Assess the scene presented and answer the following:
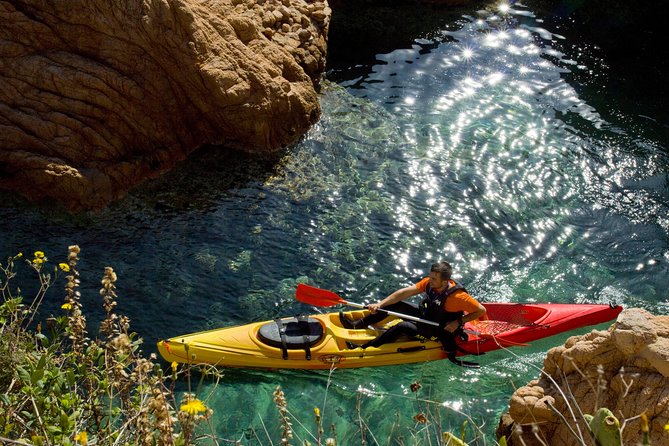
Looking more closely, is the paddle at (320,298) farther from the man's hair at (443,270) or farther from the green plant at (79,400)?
the green plant at (79,400)

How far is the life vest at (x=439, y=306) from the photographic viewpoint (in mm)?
6926

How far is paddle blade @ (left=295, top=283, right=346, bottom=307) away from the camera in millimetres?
7066

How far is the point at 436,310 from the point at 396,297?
1.49 feet

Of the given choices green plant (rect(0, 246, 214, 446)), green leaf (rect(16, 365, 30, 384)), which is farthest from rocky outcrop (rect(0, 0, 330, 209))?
green leaf (rect(16, 365, 30, 384))

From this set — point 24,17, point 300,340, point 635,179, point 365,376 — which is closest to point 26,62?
point 24,17

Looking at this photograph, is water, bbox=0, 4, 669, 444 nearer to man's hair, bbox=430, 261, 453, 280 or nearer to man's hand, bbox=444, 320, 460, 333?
man's hand, bbox=444, 320, 460, 333

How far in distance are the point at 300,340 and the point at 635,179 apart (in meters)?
5.66

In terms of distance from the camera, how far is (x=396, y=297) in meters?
7.20

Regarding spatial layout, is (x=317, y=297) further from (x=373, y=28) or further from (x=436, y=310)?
(x=373, y=28)

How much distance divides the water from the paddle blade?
551 millimetres

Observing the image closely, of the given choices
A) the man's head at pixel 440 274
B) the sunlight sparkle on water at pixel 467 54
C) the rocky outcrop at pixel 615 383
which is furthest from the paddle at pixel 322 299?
the sunlight sparkle on water at pixel 467 54

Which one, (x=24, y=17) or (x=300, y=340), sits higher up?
(x=24, y=17)

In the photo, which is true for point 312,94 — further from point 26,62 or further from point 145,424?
point 145,424

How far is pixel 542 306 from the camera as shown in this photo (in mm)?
7410
